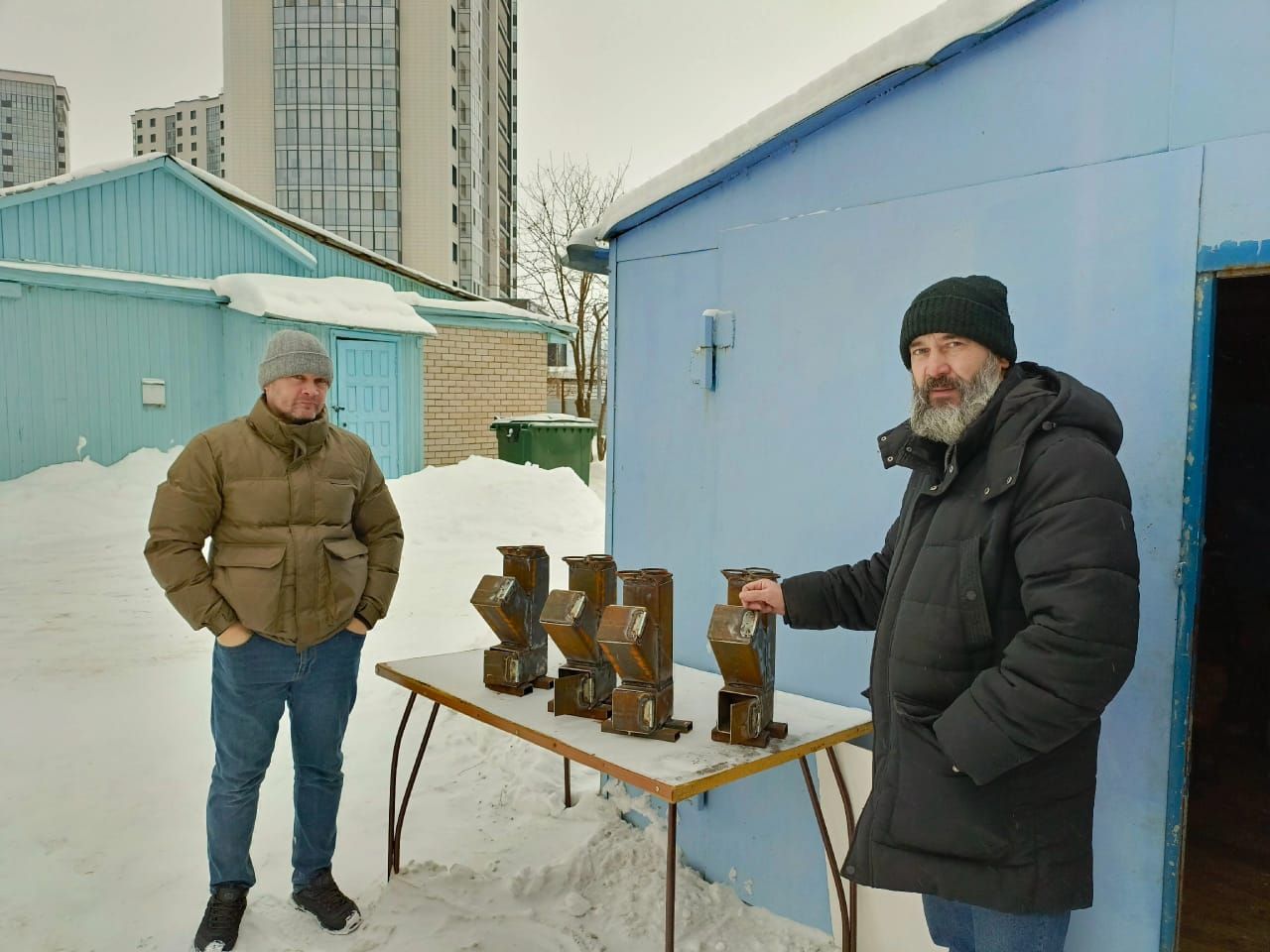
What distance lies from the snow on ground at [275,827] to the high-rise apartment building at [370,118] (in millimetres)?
27369

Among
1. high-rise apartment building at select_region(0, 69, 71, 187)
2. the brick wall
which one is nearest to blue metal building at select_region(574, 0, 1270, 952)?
the brick wall

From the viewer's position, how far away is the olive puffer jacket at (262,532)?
2.80 meters

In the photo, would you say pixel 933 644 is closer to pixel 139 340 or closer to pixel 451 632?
pixel 451 632

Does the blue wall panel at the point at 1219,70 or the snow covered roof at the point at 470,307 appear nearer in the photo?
the blue wall panel at the point at 1219,70

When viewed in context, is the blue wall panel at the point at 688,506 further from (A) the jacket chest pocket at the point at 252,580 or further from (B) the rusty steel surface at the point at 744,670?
(A) the jacket chest pocket at the point at 252,580

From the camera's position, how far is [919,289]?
2.76 metres

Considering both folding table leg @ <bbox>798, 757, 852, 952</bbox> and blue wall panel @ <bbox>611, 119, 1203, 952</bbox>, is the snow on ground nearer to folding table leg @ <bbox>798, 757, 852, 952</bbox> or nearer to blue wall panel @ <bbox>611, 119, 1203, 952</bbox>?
folding table leg @ <bbox>798, 757, 852, 952</bbox>

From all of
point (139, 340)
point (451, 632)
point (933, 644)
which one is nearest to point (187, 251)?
point (139, 340)

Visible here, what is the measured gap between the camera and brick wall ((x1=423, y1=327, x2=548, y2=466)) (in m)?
14.4

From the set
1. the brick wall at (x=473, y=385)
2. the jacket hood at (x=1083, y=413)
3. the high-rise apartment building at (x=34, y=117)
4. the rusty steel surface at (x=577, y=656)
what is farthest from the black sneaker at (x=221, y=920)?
the high-rise apartment building at (x=34, y=117)

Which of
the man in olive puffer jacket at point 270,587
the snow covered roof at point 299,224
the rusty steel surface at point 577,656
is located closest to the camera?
the rusty steel surface at point 577,656

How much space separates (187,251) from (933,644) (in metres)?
12.5

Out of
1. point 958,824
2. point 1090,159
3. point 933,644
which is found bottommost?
point 958,824

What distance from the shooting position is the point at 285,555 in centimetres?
291
